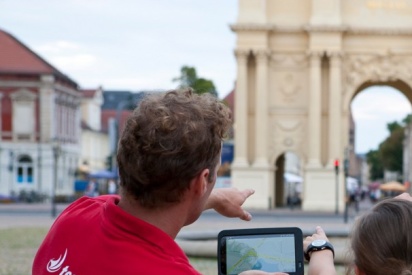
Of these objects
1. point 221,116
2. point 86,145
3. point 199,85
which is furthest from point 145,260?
point 86,145

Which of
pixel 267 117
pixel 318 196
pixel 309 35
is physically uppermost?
pixel 309 35

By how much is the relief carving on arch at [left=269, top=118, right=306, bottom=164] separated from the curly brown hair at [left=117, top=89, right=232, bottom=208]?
2105 inches

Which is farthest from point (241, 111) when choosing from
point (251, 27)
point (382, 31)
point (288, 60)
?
point (382, 31)

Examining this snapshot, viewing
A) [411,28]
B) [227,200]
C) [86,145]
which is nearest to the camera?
[227,200]

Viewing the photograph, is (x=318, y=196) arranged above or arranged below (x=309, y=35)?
below

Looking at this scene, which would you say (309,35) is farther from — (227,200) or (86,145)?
(86,145)

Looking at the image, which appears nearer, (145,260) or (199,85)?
(145,260)

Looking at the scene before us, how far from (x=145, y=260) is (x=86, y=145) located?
4474 inches

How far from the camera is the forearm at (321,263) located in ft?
11.3

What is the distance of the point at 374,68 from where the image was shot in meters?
55.8

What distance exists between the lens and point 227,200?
4.05m

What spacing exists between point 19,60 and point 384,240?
74.9 m

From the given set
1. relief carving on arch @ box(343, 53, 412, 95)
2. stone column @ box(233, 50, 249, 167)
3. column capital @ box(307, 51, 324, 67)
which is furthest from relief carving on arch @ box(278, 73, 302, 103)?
relief carving on arch @ box(343, 53, 412, 95)

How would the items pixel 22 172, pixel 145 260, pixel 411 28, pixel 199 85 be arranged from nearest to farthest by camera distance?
pixel 145 260 → pixel 411 28 → pixel 22 172 → pixel 199 85
